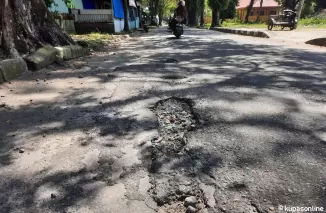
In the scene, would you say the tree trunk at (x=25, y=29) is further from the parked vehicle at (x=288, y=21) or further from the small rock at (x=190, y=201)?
the parked vehicle at (x=288, y=21)

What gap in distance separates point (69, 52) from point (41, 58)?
1.24 metres

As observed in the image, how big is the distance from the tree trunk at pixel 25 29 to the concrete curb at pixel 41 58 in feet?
0.51

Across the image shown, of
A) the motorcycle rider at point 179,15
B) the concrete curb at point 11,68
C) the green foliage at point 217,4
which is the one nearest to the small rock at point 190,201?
the concrete curb at point 11,68

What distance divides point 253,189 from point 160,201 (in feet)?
1.60

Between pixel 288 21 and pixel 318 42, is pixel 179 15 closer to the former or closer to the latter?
pixel 318 42

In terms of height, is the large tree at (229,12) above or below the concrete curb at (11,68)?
below

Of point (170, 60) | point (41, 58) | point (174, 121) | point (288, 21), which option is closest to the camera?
point (174, 121)

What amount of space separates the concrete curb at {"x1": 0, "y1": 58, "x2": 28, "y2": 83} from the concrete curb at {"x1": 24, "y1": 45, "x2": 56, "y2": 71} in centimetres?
13

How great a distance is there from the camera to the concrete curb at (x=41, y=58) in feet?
14.8

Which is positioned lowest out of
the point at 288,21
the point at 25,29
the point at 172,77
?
the point at 288,21

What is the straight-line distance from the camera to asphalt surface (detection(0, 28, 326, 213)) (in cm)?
143

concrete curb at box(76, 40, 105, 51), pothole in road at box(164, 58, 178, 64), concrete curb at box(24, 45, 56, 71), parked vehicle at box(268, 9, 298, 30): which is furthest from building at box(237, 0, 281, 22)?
concrete curb at box(24, 45, 56, 71)

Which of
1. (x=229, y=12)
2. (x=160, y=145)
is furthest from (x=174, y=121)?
(x=229, y=12)

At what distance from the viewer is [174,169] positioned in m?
1.67
